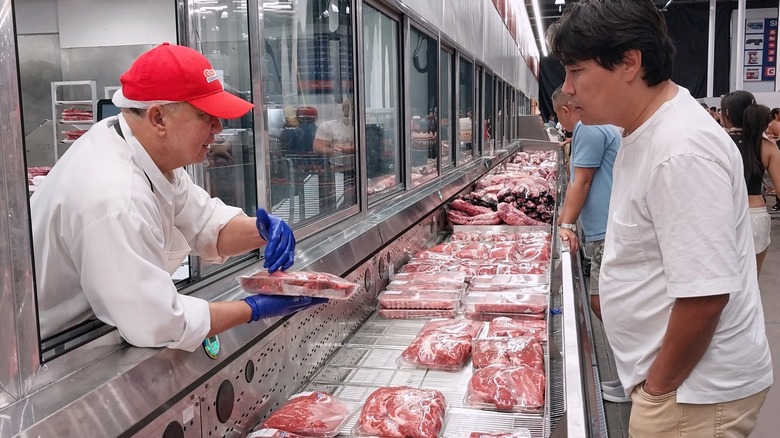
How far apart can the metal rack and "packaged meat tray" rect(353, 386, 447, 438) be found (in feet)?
21.4

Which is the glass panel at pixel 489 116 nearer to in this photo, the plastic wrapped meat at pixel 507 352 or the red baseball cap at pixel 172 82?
the plastic wrapped meat at pixel 507 352

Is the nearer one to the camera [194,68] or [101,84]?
[194,68]

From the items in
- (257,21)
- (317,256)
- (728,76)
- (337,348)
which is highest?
(728,76)

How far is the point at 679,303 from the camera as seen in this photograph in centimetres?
153

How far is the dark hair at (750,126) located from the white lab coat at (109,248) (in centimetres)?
484

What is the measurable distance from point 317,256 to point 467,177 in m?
4.10

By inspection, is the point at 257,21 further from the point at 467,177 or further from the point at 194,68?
the point at 467,177

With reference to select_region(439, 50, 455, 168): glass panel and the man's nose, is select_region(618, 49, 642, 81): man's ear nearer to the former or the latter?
the man's nose

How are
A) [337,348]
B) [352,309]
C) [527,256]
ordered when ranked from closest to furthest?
[337,348]
[352,309]
[527,256]

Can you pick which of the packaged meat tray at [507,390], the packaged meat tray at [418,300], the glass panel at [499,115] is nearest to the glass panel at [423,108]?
the packaged meat tray at [418,300]

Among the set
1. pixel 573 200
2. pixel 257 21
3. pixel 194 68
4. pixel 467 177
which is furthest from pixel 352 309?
pixel 467 177

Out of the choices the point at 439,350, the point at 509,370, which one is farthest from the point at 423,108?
the point at 509,370

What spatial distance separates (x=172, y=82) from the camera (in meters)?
1.46

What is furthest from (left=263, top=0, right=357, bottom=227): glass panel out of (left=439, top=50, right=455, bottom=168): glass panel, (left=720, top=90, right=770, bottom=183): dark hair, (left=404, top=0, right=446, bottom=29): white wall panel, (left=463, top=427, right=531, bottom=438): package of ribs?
(left=720, top=90, right=770, bottom=183): dark hair
